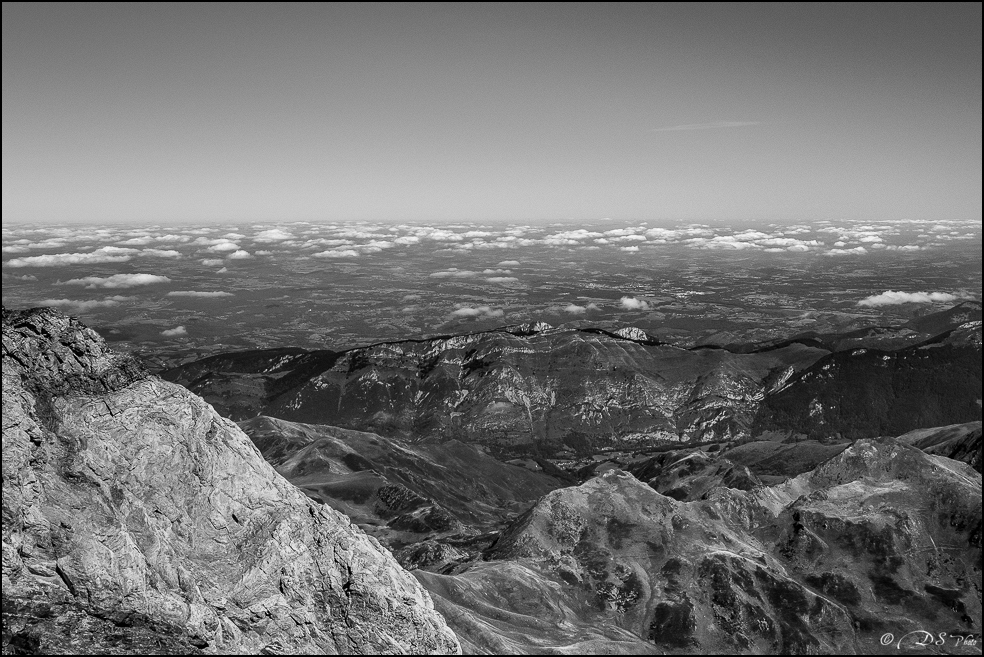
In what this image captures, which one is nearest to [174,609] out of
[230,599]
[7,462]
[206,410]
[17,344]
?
[230,599]

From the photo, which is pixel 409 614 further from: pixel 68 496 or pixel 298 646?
pixel 68 496
